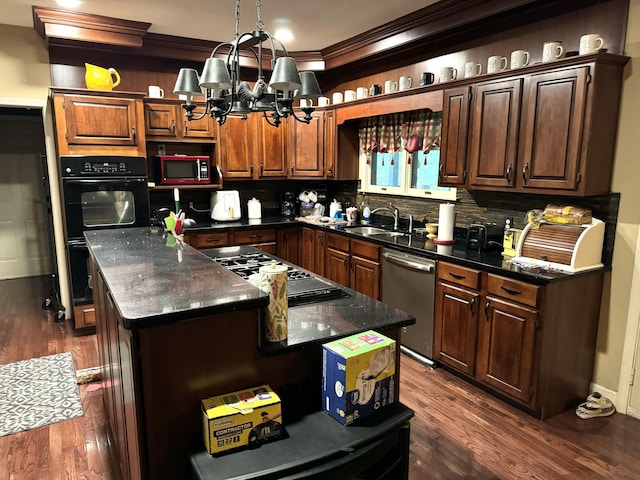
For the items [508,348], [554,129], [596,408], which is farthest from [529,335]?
[554,129]

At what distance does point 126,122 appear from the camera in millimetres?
4066

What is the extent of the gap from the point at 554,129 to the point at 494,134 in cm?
43

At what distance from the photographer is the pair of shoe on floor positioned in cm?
280

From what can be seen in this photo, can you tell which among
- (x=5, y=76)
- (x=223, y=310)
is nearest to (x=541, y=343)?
(x=223, y=310)

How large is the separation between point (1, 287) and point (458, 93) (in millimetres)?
5737

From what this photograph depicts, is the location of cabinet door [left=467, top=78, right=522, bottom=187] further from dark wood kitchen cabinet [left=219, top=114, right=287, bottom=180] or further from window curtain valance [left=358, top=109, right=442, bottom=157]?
dark wood kitchen cabinet [left=219, top=114, right=287, bottom=180]

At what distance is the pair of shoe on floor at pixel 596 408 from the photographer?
280 cm

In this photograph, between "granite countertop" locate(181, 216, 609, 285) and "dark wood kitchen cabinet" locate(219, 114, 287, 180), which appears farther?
"dark wood kitchen cabinet" locate(219, 114, 287, 180)

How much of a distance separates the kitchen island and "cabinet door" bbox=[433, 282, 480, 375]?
1387 mm

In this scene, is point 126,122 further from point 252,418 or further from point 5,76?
point 252,418

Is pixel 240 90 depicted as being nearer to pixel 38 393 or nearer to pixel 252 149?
pixel 38 393

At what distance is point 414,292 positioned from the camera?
3.52 metres

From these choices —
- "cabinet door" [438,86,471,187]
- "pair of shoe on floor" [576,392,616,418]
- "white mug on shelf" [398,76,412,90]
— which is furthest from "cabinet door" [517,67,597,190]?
"pair of shoe on floor" [576,392,616,418]

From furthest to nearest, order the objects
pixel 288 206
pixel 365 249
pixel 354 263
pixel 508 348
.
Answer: pixel 288 206, pixel 354 263, pixel 365 249, pixel 508 348
